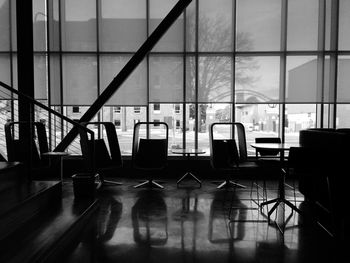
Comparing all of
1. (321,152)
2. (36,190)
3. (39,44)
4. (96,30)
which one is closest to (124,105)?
(96,30)

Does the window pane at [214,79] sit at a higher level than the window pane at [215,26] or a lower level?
lower

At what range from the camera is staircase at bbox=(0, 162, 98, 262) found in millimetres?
2559

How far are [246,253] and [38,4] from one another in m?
6.97

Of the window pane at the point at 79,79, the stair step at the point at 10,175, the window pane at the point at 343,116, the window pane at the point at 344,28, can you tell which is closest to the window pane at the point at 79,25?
the window pane at the point at 79,79

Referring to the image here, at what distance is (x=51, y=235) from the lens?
112 inches

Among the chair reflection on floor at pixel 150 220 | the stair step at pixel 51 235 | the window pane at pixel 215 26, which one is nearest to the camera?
the stair step at pixel 51 235

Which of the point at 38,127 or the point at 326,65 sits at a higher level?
the point at 326,65

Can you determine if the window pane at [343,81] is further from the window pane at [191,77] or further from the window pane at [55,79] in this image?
the window pane at [55,79]

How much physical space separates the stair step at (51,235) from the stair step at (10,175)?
1.62ft

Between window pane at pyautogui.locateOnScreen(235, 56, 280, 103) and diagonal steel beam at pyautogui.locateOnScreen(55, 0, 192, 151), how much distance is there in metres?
1.96

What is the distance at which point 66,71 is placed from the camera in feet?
23.3

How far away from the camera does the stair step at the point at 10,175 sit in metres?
3.31

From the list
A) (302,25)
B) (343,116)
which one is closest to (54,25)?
(302,25)

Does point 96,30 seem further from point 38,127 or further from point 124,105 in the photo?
point 38,127
